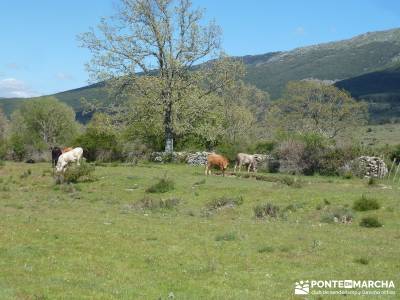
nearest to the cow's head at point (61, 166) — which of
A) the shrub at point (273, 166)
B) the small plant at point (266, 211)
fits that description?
the shrub at point (273, 166)

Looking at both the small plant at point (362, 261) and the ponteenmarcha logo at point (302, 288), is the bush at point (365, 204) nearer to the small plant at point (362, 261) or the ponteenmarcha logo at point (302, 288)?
the small plant at point (362, 261)

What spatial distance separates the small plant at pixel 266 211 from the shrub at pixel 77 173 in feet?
44.8

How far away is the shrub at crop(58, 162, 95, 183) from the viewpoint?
32750mm

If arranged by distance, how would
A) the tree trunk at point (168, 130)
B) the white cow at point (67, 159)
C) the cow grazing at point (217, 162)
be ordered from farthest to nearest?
the tree trunk at point (168, 130), the cow grazing at point (217, 162), the white cow at point (67, 159)

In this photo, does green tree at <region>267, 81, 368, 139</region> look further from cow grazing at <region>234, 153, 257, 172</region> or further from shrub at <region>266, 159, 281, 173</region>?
cow grazing at <region>234, 153, 257, 172</region>

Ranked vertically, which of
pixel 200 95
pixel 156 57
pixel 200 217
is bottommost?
pixel 200 217

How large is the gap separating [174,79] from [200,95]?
2.88 meters

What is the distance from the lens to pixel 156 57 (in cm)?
4769

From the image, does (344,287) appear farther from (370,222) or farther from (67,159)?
(67,159)

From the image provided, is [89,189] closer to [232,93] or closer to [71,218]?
[71,218]

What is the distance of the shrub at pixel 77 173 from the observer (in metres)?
32.8

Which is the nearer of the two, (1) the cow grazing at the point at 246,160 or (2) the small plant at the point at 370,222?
(2) the small plant at the point at 370,222

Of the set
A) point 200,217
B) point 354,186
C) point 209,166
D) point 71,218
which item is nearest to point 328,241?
point 200,217

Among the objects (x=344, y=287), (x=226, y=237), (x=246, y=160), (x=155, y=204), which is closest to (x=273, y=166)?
(x=246, y=160)
